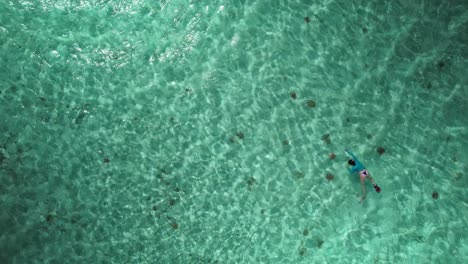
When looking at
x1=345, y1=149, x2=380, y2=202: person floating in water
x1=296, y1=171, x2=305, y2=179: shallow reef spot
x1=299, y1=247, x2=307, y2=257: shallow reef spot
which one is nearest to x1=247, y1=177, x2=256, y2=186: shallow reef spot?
x1=296, y1=171, x2=305, y2=179: shallow reef spot

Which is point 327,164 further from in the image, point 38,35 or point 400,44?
point 38,35

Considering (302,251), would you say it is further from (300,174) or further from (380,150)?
(380,150)

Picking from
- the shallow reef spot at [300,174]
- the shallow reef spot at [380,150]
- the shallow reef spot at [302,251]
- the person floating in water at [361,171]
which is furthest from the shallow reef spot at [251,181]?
the shallow reef spot at [380,150]

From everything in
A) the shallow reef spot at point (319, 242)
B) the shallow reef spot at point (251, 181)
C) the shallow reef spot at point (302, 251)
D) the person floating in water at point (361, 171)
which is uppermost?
the shallow reef spot at point (251, 181)

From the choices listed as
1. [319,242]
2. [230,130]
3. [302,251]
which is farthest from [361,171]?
[230,130]

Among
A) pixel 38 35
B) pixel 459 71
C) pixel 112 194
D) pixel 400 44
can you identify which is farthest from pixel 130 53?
pixel 459 71

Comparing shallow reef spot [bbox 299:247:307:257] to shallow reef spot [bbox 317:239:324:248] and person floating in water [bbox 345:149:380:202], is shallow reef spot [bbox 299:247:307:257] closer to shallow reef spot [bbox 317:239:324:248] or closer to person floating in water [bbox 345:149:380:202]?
shallow reef spot [bbox 317:239:324:248]

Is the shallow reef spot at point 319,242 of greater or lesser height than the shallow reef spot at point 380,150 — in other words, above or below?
below

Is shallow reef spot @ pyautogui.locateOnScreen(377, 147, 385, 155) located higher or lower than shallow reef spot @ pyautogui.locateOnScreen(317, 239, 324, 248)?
higher

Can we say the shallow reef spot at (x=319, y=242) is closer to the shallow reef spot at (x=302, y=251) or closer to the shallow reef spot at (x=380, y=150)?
the shallow reef spot at (x=302, y=251)

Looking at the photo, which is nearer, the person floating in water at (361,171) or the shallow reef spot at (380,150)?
the person floating in water at (361,171)
